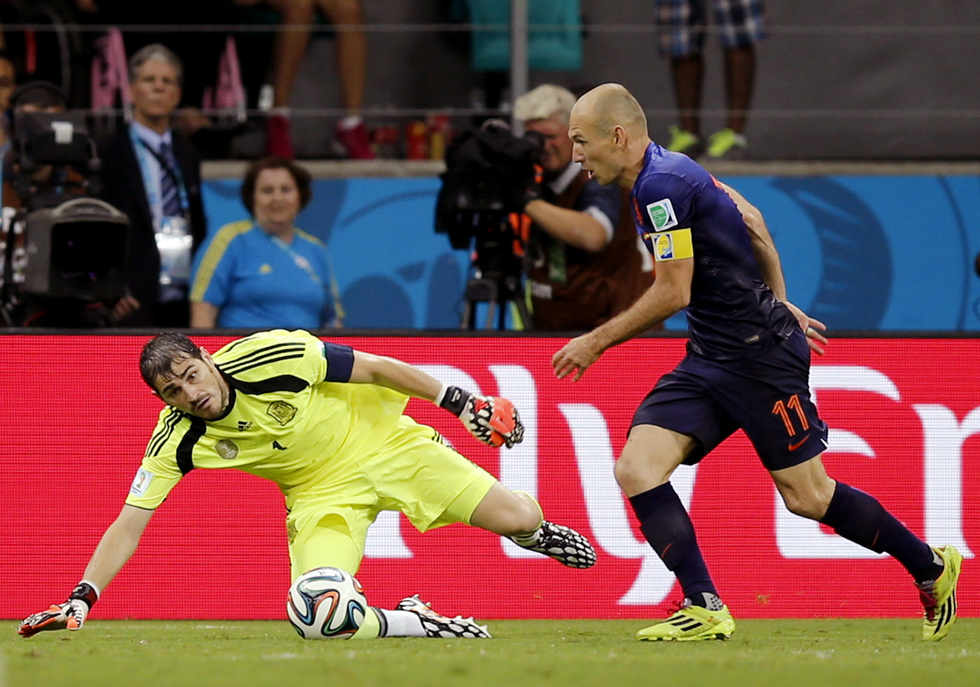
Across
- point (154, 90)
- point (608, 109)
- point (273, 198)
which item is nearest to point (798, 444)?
point (608, 109)

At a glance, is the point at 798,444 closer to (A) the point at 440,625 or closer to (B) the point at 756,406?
(B) the point at 756,406

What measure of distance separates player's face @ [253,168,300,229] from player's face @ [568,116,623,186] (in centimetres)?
284

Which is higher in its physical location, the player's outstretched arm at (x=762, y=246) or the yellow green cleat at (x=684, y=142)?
the yellow green cleat at (x=684, y=142)

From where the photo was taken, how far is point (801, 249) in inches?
355

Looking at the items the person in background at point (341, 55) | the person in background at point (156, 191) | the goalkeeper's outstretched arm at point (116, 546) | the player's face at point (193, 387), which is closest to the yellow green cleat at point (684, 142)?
the person in background at point (341, 55)

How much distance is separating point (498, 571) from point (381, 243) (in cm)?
285

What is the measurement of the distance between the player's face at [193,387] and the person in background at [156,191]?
8.74 feet

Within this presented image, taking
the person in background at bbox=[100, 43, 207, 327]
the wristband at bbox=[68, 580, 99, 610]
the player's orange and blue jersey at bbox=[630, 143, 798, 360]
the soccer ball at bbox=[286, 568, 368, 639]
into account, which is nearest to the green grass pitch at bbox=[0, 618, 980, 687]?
the soccer ball at bbox=[286, 568, 368, 639]

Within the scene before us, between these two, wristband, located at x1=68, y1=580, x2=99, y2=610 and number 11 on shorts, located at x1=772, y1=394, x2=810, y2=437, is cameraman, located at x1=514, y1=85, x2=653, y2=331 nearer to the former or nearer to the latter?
number 11 on shorts, located at x1=772, y1=394, x2=810, y2=437

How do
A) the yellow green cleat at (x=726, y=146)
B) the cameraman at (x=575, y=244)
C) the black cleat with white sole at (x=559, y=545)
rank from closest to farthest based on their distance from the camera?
the black cleat with white sole at (x=559, y=545) → the cameraman at (x=575, y=244) → the yellow green cleat at (x=726, y=146)

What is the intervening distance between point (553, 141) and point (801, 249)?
7.48ft

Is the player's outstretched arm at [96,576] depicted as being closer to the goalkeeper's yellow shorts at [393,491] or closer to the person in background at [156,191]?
the goalkeeper's yellow shorts at [393,491]

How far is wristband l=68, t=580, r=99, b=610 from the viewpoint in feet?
16.4

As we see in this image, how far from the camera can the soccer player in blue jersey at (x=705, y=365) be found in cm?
514
